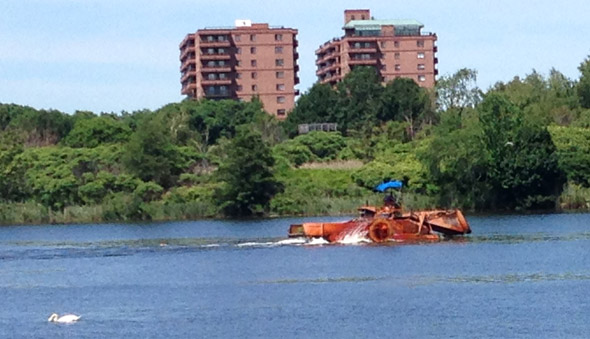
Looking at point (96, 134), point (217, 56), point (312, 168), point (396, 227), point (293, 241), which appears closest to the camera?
point (396, 227)

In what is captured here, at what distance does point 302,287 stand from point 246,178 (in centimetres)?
5964

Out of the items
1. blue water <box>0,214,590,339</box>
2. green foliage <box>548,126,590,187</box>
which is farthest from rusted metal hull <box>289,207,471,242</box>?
green foliage <box>548,126,590,187</box>

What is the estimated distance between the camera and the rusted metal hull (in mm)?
75500

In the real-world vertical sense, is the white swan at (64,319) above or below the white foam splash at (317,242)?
below

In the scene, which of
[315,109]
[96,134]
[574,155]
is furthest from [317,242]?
[315,109]

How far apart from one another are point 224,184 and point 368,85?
197 ft

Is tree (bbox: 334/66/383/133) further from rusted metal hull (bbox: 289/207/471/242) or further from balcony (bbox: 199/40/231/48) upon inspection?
rusted metal hull (bbox: 289/207/471/242)

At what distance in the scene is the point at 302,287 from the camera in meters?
55.8

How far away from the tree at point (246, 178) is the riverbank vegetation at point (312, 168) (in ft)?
0.34

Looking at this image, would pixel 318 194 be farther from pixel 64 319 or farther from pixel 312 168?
pixel 64 319

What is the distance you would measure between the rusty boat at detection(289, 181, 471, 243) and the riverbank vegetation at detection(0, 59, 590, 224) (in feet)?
106

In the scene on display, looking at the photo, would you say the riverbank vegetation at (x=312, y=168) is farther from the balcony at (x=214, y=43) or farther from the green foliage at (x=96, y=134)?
the balcony at (x=214, y=43)

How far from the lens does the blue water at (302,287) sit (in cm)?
4431

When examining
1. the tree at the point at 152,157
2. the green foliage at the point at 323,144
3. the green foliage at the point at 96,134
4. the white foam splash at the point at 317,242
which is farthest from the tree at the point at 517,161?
the green foliage at the point at 96,134
